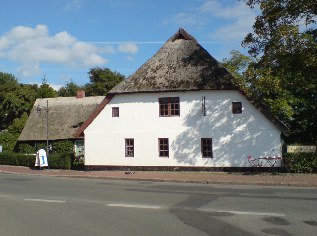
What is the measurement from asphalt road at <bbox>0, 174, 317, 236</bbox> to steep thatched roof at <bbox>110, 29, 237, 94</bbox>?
37.4ft

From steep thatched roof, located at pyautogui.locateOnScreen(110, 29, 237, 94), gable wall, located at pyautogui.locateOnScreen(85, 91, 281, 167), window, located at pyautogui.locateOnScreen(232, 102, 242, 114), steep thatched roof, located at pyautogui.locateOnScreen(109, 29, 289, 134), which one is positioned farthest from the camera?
steep thatched roof, located at pyautogui.locateOnScreen(110, 29, 237, 94)

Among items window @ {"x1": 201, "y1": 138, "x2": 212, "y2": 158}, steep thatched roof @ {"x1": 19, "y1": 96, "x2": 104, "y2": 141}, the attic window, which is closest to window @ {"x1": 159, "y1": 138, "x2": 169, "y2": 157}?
window @ {"x1": 201, "y1": 138, "x2": 212, "y2": 158}

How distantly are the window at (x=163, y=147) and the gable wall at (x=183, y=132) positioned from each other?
257 millimetres

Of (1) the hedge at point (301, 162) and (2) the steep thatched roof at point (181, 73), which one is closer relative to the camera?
(1) the hedge at point (301, 162)

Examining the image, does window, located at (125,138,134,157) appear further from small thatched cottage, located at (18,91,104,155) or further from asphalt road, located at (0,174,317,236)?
asphalt road, located at (0,174,317,236)

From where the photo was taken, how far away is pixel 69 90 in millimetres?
79438

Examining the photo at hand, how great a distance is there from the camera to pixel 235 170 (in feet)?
83.0

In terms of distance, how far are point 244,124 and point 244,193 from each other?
426 inches

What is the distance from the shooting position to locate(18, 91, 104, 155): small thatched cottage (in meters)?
37.8

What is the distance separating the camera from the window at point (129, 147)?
27422mm

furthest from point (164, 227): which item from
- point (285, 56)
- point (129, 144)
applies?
point (129, 144)

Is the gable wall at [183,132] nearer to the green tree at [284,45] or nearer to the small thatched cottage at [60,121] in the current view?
the green tree at [284,45]

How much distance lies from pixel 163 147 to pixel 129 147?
2.36 m

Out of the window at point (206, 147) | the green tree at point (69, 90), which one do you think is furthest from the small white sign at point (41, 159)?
the green tree at point (69, 90)
